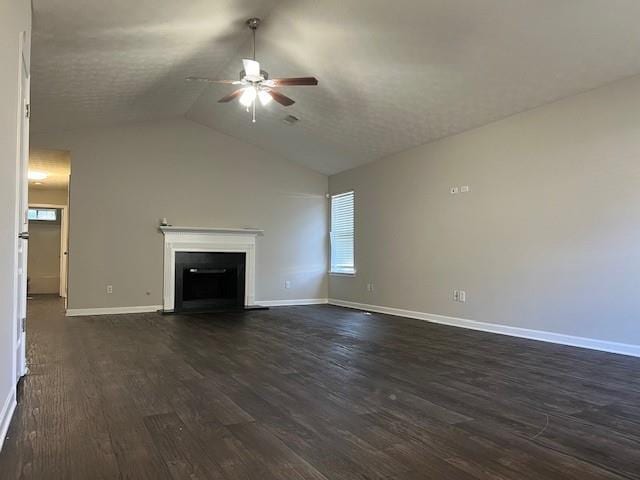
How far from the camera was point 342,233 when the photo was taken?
8406 millimetres

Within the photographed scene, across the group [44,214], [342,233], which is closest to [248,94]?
[342,233]

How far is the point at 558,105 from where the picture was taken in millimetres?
4727

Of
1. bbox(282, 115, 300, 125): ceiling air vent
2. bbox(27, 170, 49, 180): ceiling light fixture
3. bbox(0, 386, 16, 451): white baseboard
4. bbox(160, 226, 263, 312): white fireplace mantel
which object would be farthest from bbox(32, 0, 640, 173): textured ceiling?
bbox(0, 386, 16, 451): white baseboard

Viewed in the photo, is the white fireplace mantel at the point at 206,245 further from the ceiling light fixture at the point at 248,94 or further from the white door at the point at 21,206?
the white door at the point at 21,206

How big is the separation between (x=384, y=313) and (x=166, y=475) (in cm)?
558

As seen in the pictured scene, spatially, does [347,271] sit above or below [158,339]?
above

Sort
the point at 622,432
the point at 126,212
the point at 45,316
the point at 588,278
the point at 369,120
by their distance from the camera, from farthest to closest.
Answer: the point at 126,212, the point at 45,316, the point at 369,120, the point at 588,278, the point at 622,432

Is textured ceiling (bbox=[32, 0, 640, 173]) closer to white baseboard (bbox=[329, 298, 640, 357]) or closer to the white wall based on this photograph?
the white wall

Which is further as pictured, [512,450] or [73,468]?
[512,450]

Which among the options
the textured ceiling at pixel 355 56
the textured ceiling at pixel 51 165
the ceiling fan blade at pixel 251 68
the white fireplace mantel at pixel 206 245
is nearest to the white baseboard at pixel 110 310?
the white fireplace mantel at pixel 206 245

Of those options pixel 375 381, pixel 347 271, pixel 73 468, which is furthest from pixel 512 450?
pixel 347 271

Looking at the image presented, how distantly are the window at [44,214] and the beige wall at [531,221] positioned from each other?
874cm

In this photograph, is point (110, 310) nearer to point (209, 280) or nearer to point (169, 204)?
point (209, 280)

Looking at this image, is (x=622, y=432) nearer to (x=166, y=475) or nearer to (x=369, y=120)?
(x=166, y=475)
